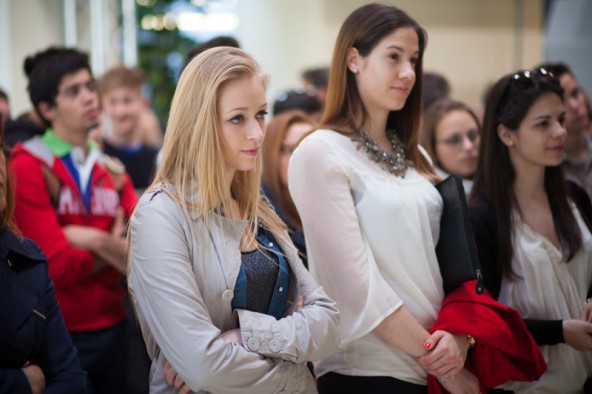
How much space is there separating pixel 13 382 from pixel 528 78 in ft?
6.94

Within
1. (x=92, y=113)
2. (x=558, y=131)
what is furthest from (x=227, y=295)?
(x=92, y=113)

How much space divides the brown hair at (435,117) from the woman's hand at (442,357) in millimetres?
1681

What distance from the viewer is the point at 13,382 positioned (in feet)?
6.65

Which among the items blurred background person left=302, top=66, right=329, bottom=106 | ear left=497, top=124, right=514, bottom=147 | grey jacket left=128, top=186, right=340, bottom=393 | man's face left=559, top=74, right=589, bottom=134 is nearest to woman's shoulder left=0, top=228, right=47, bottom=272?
grey jacket left=128, top=186, right=340, bottom=393

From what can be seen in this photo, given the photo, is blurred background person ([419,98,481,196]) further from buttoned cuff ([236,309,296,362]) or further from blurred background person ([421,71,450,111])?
buttoned cuff ([236,309,296,362])

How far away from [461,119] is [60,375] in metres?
2.43

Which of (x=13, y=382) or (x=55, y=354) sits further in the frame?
(x=55, y=354)

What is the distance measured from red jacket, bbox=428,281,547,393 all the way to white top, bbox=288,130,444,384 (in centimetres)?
9

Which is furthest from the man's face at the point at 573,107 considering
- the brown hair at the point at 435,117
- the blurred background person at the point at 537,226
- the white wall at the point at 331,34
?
the white wall at the point at 331,34

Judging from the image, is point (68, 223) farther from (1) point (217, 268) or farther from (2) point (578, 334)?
(2) point (578, 334)

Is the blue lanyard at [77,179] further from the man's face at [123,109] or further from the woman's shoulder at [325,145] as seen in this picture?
the man's face at [123,109]

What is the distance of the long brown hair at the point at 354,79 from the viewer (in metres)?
2.59

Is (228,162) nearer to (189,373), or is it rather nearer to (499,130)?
(189,373)

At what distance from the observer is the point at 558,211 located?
2.95m
